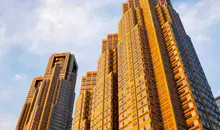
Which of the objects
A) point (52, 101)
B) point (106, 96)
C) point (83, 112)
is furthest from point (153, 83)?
point (52, 101)

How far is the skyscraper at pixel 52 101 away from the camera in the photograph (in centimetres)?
13300

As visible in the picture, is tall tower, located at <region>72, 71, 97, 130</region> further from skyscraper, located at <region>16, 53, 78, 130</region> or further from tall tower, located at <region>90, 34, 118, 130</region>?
skyscraper, located at <region>16, 53, 78, 130</region>

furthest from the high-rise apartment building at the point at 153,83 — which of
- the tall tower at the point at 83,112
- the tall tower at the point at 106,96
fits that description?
the tall tower at the point at 83,112

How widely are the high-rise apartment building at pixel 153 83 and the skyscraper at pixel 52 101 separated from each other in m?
50.1

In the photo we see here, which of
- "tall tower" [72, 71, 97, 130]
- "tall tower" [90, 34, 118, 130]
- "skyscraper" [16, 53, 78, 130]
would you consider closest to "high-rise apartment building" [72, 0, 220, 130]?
"tall tower" [90, 34, 118, 130]

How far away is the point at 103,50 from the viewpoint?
11744 centimetres

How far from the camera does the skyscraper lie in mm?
133000

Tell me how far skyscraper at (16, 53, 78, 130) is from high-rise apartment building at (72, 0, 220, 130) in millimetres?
50149

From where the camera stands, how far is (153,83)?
70.2 meters

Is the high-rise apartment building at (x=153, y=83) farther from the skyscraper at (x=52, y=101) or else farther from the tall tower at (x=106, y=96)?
the skyscraper at (x=52, y=101)

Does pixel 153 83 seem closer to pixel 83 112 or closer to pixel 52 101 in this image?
pixel 83 112

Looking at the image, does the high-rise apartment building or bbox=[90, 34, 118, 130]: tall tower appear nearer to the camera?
the high-rise apartment building

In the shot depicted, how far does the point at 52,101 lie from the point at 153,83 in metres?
90.5

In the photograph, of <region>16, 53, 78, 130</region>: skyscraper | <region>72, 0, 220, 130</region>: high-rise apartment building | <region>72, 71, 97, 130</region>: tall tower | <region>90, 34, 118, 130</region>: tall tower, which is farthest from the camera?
<region>16, 53, 78, 130</region>: skyscraper
